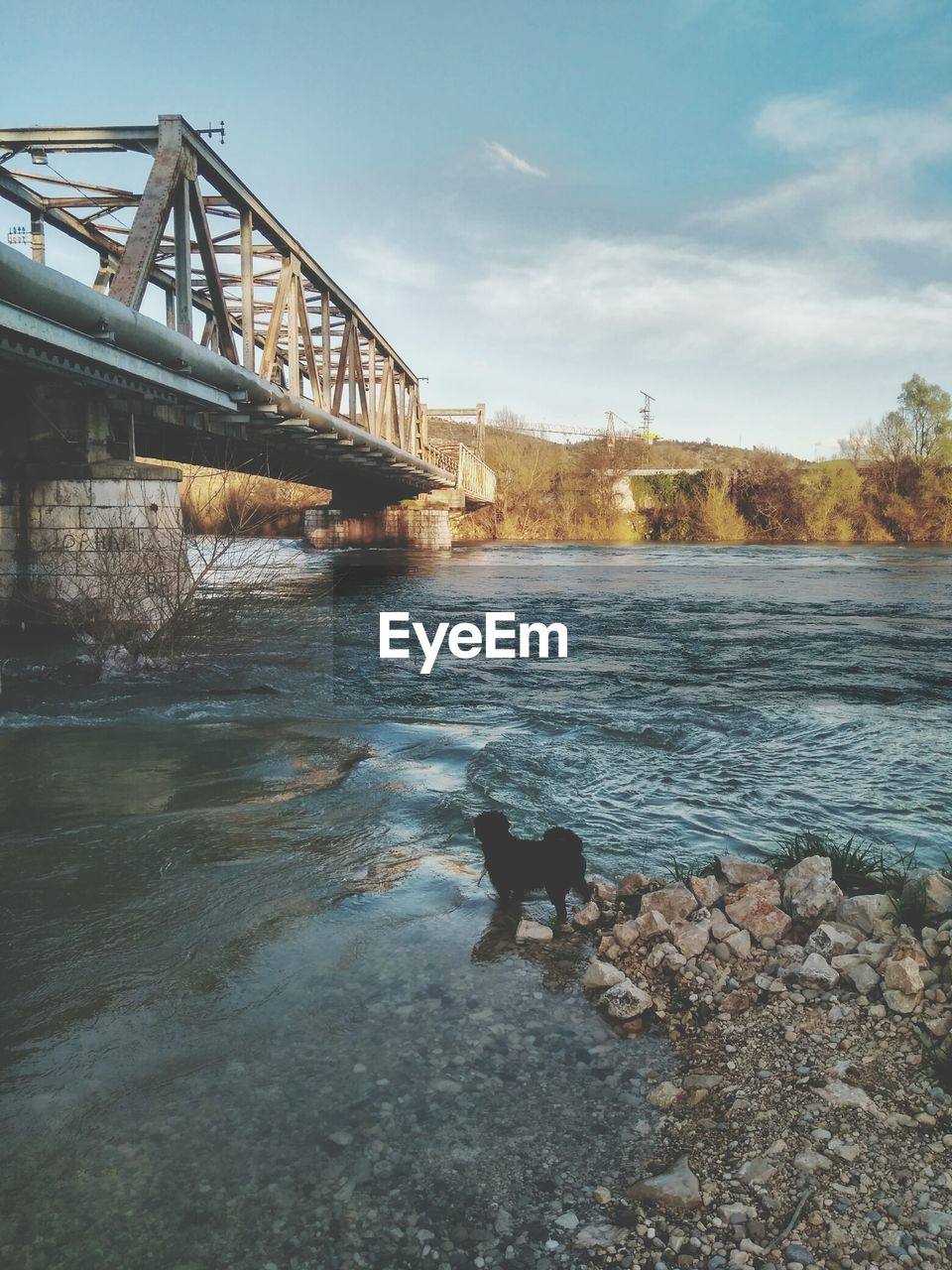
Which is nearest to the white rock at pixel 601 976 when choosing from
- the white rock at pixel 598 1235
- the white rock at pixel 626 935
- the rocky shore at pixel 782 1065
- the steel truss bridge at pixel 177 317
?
the rocky shore at pixel 782 1065

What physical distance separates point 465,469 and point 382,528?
274 inches

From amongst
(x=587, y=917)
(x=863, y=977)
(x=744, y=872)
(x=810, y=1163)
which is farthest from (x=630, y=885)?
(x=810, y=1163)

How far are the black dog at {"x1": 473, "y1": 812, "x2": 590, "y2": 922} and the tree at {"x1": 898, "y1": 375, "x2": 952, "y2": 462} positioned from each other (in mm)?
67337

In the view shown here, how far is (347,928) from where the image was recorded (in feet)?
15.2

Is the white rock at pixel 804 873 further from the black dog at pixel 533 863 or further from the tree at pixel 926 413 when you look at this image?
the tree at pixel 926 413

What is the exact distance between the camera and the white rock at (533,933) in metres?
4.42

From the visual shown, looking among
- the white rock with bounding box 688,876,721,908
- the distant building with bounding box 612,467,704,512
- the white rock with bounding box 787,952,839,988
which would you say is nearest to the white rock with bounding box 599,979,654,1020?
the white rock with bounding box 787,952,839,988

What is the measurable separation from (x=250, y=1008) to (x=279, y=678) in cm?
898

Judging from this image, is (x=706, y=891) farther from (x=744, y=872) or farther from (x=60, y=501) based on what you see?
(x=60, y=501)

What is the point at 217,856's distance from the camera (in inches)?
225

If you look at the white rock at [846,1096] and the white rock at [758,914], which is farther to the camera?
the white rock at [758,914]

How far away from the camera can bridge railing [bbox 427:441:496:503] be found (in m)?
53.6

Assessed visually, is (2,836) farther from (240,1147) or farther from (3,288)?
(3,288)

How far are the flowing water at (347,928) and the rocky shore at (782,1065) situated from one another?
0.18 meters
